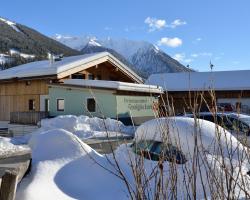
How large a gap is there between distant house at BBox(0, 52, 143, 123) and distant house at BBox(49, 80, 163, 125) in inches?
28.4

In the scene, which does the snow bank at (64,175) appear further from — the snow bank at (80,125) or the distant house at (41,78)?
the distant house at (41,78)

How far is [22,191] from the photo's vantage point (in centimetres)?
508

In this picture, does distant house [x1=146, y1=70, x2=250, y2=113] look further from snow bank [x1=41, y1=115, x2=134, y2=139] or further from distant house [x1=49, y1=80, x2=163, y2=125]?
snow bank [x1=41, y1=115, x2=134, y2=139]

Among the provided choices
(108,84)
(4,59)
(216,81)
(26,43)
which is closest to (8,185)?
(108,84)

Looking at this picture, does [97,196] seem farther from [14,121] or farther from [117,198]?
[14,121]

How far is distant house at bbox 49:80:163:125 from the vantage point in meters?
27.1

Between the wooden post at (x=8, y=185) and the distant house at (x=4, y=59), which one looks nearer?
the wooden post at (x=8, y=185)

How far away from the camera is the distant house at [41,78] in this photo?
28.3 m

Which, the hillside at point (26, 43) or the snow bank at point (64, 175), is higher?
the hillside at point (26, 43)

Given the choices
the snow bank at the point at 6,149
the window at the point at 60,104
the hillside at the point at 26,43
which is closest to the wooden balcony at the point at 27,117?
the window at the point at 60,104

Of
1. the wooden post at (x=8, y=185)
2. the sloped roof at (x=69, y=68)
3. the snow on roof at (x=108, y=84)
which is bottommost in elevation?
the wooden post at (x=8, y=185)

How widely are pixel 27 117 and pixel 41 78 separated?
8.93 ft

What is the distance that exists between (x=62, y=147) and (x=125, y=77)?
89.0 ft

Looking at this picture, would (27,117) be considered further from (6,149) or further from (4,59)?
(4,59)
